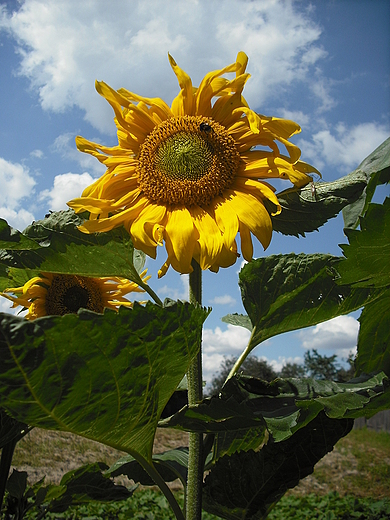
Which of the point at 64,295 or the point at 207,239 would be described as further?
the point at 64,295

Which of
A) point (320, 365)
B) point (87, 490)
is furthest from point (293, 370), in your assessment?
point (87, 490)

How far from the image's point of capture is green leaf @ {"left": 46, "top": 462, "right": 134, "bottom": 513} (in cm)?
149

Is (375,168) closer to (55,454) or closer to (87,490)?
(87,490)

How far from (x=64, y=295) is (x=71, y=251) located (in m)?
0.69

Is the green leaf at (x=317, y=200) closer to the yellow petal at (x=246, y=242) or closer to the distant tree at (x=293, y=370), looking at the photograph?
the yellow petal at (x=246, y=242)

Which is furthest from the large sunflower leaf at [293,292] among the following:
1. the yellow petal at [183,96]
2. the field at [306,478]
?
the field at [306,478]

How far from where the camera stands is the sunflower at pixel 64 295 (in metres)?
1.64

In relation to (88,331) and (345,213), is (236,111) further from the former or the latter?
(88,331)

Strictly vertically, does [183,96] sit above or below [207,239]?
above

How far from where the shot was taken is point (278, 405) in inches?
38.4

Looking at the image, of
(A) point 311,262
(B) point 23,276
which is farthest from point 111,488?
(A) point 311,262

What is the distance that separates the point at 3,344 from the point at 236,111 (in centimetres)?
78

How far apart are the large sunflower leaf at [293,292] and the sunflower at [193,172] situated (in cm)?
7

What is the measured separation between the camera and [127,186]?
45.6 inches
